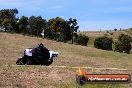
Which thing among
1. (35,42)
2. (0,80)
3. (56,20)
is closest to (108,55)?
(35,42)

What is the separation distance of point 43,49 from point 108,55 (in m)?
30.3

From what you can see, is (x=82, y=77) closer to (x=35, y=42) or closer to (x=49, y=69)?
(x=49, y=69)

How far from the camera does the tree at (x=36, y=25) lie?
102 meters

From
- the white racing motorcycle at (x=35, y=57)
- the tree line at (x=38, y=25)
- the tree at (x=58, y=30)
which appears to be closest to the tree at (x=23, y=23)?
the tree line at (x=38, y=25)

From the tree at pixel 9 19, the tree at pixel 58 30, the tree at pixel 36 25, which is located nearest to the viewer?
the tree at pixel 9 19

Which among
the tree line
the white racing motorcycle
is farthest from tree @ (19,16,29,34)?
the white racing motorcycle

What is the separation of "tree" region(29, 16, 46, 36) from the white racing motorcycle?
233ft

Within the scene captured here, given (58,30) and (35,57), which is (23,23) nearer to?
(58,30)

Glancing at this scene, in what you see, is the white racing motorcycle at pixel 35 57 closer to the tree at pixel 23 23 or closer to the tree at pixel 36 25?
the tree at pixel 23 23

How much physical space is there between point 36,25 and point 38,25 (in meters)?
0.91

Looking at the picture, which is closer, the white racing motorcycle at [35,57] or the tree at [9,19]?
the white racing motorcycle at [35,57]

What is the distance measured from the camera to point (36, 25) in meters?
103

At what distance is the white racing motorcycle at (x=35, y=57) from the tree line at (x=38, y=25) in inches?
2658

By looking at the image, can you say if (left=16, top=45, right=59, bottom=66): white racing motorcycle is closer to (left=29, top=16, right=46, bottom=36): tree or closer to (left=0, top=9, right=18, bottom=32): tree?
(left=0, top=9, right=18, bottom=32): tree
